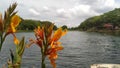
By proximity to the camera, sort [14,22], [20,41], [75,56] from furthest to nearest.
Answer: [75,56], [20,41], [14,22]

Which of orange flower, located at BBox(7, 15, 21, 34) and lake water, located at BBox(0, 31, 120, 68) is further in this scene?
lake water, located at BBox(0, 31, 120, 68)

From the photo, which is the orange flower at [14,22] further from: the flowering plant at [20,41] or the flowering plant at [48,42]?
the flowering plant at [48,42]

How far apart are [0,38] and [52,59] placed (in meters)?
0.31

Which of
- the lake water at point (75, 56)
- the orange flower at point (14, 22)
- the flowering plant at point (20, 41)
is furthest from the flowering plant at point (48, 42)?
the lake water at point (75, 56)

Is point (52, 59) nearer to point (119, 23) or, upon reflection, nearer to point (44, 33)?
point (44, 33)

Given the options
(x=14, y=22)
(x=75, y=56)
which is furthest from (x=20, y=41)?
(x=75, y=56)

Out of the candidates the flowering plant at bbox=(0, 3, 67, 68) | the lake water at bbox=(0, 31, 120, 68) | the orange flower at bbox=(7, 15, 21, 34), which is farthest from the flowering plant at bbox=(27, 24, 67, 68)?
the lake water at bbox=(0, 31, 120, 68)

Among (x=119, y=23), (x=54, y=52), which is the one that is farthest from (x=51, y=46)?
(x=119, y=23)

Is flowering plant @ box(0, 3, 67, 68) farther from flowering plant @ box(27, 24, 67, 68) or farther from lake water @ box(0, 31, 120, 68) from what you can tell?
lake water @ box(0, 31, 120, 68)

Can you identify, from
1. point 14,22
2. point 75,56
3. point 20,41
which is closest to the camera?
point 14,22

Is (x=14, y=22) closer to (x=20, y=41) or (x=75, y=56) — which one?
(x=20, y=41)

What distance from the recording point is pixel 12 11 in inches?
57.6

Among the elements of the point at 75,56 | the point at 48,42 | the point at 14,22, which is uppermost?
the point at 14,22

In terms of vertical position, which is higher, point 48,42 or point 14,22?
point 14,22
